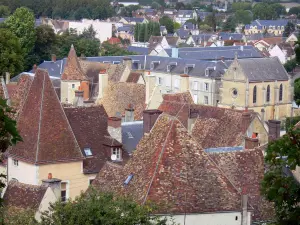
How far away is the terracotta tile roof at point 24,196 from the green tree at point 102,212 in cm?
474

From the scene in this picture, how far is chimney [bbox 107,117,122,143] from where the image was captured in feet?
109

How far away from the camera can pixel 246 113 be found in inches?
1378

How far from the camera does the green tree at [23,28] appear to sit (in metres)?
84.1

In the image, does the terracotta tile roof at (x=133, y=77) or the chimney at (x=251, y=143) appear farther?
the terracotta tile roof at (x=133, y=77)

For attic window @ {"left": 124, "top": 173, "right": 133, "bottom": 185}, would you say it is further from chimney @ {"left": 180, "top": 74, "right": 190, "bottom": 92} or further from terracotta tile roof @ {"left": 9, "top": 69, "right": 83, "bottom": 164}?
chimney @ {"left": 180, "top": 74, "right": 190, "bottom": 92}

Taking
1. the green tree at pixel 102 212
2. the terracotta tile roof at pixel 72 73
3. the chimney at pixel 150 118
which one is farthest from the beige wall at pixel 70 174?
the terracotta tile roof at pixel 72 73

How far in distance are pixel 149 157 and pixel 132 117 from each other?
55.4ft

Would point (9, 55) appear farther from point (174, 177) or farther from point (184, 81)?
point (174, 177)

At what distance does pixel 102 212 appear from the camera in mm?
19938

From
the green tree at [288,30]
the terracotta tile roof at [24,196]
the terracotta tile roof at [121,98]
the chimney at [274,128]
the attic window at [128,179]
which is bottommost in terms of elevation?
the green tree at [288,30]

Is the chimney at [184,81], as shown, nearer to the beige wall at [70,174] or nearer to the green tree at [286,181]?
the beige wall at [70,174]

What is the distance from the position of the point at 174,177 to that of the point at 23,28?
6290 cm

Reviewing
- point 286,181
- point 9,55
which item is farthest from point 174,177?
point 9,55

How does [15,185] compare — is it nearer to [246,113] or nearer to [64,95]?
[246,113]
